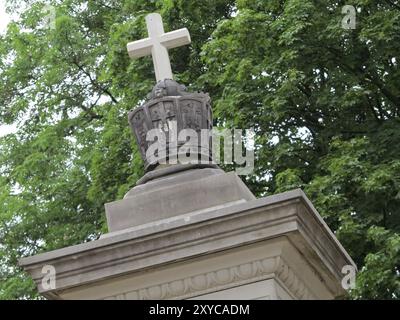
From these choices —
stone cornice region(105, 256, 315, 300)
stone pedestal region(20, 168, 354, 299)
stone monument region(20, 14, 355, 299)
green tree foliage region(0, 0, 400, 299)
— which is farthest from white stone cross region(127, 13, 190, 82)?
green tree foliage region(0, 0, 400, 299)

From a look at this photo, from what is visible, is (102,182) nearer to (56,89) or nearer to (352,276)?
(56,89)

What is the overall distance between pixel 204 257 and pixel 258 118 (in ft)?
35.9

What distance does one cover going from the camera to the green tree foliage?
16312mm

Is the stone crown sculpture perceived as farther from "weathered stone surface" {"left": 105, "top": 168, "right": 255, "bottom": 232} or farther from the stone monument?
the stone monument

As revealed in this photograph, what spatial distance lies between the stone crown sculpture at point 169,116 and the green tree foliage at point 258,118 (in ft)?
23.9

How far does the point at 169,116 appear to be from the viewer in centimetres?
791

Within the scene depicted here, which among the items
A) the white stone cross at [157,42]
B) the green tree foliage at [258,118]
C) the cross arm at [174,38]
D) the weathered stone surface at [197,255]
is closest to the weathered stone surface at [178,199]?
the weathered stone surface at [197,255]

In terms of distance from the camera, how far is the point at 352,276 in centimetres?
780

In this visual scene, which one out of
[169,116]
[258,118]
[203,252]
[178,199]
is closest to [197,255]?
[203,252]

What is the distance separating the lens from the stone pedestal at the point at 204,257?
6.98m

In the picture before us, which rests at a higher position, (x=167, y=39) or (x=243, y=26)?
(x=243, y=26)
